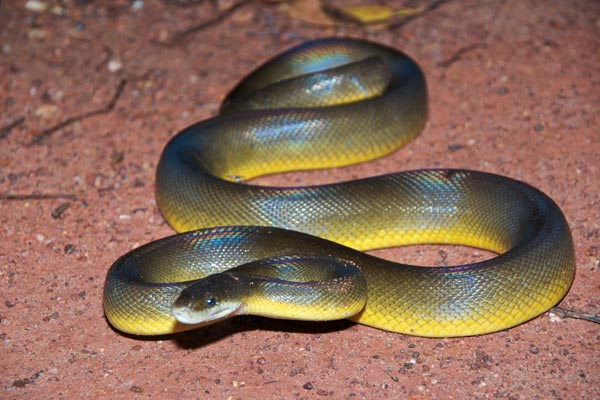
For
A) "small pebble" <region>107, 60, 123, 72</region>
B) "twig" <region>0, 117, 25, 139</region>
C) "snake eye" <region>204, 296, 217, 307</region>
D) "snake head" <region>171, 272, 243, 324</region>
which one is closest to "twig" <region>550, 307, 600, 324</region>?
"snake head" <region>171, 272, 243, 324</region>

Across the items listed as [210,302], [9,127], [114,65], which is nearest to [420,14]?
[114,65]

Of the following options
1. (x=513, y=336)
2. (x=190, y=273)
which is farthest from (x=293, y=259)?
(x=513, y=336)

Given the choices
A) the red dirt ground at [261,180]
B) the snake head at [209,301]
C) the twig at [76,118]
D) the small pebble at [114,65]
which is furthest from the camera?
the small pebble at [114,65]

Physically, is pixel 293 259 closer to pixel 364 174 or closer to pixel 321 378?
pixel 321 378

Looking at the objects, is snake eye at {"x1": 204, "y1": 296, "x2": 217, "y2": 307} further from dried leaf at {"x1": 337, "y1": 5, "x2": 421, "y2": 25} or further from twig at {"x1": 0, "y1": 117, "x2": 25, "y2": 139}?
dried leaf at {"x1": 337, "y1": 5, "x2": 421, "y2": 25}

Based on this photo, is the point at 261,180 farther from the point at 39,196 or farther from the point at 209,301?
the point at 209,301

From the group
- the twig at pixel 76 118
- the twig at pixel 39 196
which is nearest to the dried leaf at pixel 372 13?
the twig at pixel 76 118

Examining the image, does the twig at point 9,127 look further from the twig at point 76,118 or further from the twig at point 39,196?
the twig at point 39,196
